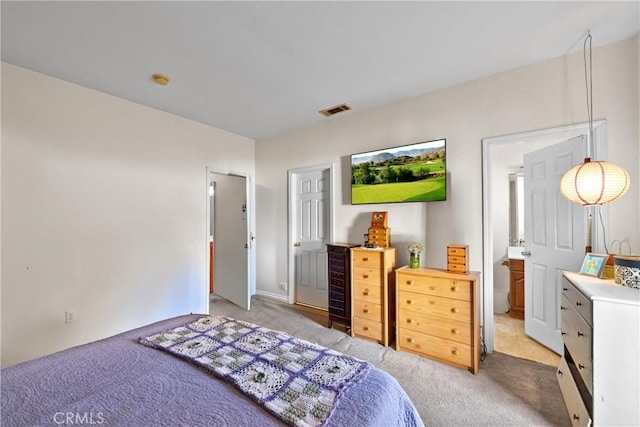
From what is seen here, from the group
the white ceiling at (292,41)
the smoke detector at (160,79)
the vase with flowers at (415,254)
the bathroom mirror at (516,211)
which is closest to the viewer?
the white ceiling at (292,41)

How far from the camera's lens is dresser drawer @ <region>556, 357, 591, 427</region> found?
4.92 ft

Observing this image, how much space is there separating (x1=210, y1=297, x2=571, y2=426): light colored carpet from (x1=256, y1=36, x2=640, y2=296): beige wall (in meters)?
0.92

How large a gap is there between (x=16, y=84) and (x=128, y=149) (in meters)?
0.94

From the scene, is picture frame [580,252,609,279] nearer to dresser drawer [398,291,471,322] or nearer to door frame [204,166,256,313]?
dresser drawer [398,291,471,322]

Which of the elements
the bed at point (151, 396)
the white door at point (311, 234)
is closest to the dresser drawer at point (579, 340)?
the bed at point (151, 396)

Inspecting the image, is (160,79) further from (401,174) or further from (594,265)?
(594,265)

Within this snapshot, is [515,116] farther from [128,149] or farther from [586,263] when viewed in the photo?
[128,149]

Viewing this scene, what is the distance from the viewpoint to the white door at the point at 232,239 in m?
4.05

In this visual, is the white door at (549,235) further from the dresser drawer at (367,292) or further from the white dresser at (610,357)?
the dresser drawer at (367,292)

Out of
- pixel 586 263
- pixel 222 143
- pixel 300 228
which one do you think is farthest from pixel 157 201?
pixel 586 263

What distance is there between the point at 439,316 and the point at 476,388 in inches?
22.3

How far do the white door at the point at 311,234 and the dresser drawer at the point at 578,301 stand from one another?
99.8 inches

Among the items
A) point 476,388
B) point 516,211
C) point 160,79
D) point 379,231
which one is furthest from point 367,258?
point 160,79

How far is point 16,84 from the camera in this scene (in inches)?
92.0
